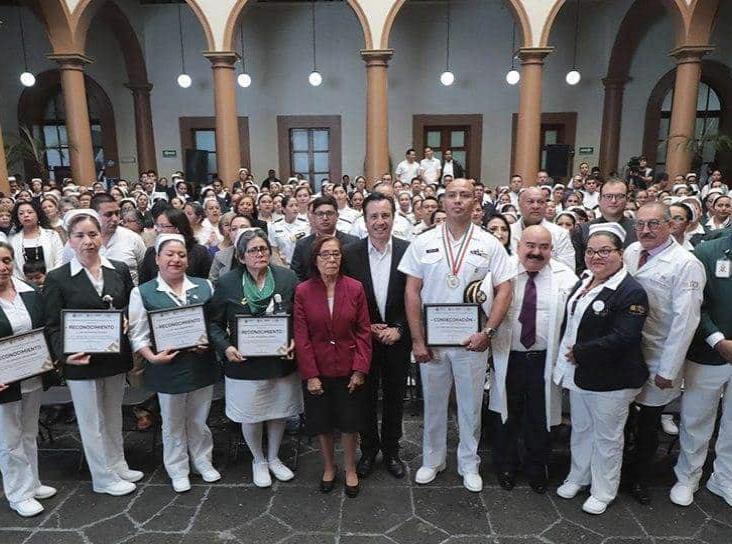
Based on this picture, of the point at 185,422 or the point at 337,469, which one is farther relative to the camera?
the point at 337,469

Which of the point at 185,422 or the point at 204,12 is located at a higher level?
the point at 204,12

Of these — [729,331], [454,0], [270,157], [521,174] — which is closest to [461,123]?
[454,0]

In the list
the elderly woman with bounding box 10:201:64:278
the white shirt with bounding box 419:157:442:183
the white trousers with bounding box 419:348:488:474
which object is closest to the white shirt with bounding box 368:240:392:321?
the white trousers with bounding box 419:348:488:474

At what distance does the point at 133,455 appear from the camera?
4.10m

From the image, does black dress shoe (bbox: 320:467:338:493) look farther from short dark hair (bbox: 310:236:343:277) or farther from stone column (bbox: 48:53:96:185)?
stone column (bbox: 48:53:96:185)

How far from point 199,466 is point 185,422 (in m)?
0.35

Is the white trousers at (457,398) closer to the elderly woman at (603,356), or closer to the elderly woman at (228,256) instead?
the elderly woman at (603,356)

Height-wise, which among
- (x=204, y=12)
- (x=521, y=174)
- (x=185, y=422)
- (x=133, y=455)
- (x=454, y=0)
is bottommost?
(x=133, y=455)

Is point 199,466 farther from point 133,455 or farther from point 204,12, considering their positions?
point 204,12

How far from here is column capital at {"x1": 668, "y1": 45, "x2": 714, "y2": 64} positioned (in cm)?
1084

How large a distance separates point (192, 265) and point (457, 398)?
2.39 metres

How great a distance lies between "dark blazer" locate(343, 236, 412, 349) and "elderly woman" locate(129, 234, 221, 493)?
0.94 metres

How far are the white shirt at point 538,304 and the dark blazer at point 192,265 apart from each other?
2.51 metres

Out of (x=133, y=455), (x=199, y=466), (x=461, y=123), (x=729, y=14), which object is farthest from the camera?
(x=461, y=123)
